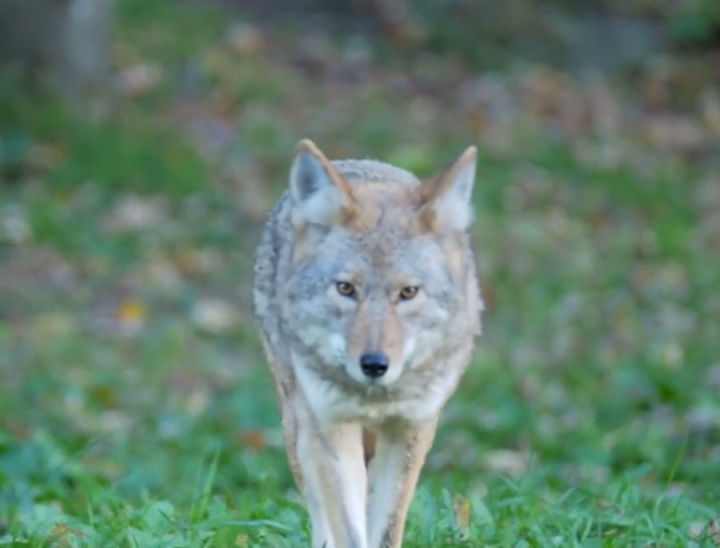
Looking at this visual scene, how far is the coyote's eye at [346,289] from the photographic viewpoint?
527 cm

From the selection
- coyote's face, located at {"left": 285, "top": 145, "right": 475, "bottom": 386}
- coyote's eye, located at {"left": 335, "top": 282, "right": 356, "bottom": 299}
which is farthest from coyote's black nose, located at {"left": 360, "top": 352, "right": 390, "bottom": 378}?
coyote's eye, located at {"left": 335, "top": 282, "right": 356, "bottom": 299}

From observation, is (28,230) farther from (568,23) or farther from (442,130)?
(568,23)

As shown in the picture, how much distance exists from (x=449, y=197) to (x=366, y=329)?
2.18 feet

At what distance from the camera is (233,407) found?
10.5m

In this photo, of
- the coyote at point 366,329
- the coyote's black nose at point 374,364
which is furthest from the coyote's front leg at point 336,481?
the coyote's black nose at point 374,364

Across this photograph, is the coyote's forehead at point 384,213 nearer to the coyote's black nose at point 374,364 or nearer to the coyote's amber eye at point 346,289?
the coyote's amber eye at point 346,289

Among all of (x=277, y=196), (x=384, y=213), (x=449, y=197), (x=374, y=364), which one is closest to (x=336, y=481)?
(x=374, y=364)

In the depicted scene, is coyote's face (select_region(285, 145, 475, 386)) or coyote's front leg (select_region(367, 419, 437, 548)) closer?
coyote's face (select_region(285, 145, 475, 386))

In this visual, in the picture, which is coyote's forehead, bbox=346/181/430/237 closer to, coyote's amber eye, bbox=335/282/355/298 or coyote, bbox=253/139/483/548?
coyote, bbox=253/139/483/548

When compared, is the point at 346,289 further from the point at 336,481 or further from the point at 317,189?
the point at 336,481

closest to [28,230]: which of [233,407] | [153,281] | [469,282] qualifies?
[153,281]

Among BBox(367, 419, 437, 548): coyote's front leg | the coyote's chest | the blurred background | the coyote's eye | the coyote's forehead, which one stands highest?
the coyote's forehead

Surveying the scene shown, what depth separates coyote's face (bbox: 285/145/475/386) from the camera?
5219mm

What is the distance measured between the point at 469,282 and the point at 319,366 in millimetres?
734
